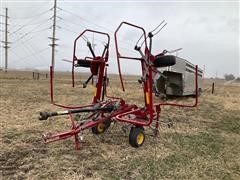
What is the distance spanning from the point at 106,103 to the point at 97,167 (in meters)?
1.66

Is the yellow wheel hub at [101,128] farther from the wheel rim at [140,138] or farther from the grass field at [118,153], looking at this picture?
the wheel rim at [140,138]

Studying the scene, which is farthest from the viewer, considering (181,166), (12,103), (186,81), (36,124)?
(186,81)

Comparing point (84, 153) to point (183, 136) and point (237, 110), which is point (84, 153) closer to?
point (183, 136)

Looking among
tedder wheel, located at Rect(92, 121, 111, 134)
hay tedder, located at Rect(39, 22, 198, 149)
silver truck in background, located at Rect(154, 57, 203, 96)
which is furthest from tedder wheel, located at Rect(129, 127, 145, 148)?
silver truck in background, located at Rect(154, 57, 203, 96)

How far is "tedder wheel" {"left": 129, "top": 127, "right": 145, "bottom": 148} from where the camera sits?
509 cm

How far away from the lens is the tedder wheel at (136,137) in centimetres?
509

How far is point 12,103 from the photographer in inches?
373

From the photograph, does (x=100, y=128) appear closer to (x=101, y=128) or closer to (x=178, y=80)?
(x=101, y=128)

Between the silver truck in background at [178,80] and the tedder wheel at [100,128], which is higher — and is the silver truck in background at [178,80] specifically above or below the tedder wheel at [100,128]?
above

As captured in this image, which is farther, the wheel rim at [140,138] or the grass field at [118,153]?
the wheel rim at [140,138]

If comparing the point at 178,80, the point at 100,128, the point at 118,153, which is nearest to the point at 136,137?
the point at 118,153

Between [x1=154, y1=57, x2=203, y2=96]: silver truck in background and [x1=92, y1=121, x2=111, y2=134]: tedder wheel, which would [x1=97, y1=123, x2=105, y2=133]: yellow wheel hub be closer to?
[x1=92, y1=121, x2=111, y2=134]: tedder wheel

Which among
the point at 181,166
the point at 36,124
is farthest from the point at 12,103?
the point at 181,166

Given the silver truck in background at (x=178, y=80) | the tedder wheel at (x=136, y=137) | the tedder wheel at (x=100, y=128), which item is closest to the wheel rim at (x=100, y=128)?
the tedder wheel at (x=100, y=128)
